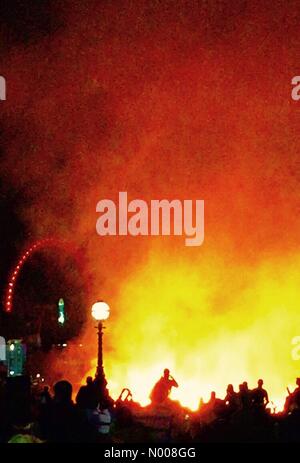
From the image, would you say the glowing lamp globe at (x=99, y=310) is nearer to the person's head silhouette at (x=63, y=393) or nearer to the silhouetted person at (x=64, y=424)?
the person's head silhouette at (x=63, y=393)

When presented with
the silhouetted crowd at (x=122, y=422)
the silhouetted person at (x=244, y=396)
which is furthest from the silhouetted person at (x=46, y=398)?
the silhouetted person at (x=244, y=396)

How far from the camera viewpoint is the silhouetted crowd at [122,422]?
20.7 ft

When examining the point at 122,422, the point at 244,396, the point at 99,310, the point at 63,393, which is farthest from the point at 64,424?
the point at 99,310

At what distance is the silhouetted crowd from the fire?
33.8 ft

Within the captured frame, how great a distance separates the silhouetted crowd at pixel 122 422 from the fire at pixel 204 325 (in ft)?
33.8

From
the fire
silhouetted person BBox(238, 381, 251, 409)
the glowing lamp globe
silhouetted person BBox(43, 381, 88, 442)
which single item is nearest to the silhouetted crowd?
silhouetted person BBox(43, 381, 88, 442)

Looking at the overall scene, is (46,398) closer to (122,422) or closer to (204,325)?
(122,422)

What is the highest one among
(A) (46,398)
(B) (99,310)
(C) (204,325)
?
(C) (204,325)

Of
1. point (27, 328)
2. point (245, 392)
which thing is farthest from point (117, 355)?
point (245, 392)

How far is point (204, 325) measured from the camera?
2319cm

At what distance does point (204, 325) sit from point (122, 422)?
635 inches

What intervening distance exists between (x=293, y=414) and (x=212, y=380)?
12.3 m

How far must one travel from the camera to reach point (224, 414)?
8602mm

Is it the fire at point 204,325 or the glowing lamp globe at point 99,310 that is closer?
the glowing lamp globe at point 99,310
